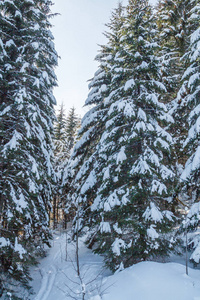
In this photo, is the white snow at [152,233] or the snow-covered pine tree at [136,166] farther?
the snow-covered pine tree at [136,166]

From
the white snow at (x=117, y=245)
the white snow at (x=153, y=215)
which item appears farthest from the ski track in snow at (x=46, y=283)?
the white snow at (x=153, y=215)

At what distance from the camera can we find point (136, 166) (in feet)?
24.2

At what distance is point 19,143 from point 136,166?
202 inches

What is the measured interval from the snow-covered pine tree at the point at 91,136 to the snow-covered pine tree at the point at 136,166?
1375 millimetres

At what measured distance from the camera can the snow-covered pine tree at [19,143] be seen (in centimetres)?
705

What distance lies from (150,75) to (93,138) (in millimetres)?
5282

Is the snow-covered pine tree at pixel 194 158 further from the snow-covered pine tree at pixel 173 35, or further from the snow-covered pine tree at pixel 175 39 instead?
the snow-covered pine tree at pixel 173 35

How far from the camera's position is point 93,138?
12.4m

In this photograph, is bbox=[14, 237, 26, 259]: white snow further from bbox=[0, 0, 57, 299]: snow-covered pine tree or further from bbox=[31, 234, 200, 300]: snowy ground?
bbox=[31, 234, 200, 300]: snowy ground

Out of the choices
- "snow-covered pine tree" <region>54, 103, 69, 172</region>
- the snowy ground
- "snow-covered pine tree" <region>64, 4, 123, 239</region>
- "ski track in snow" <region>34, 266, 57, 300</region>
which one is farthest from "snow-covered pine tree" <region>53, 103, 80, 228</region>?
the snowy ground

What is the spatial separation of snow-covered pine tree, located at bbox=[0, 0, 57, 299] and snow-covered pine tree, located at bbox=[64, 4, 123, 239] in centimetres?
227

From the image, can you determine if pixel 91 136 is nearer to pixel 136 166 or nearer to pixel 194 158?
pixel 136 166

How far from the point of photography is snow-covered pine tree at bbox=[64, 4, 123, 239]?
35.8 feet

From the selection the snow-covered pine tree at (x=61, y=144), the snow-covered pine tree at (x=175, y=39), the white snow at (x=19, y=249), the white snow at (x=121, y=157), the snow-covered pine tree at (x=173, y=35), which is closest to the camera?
the white snow at (x=19, y=249)
